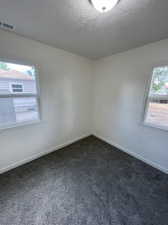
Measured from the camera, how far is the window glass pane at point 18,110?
1.81 meters

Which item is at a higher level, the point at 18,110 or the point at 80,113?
the point at 18,110

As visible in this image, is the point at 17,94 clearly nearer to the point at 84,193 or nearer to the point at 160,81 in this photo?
the point at 84,193

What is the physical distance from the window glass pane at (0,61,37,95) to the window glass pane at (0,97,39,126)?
0.53 feet

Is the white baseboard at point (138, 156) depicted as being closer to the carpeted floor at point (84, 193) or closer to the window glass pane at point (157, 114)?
the carpeted floor at point (84, 193)

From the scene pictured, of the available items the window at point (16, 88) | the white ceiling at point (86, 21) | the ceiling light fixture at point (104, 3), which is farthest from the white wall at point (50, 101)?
the ceiling light fixture at point (104, 3)

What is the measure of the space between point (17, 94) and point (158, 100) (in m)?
2.77

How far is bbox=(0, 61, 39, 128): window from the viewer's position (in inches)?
69.8

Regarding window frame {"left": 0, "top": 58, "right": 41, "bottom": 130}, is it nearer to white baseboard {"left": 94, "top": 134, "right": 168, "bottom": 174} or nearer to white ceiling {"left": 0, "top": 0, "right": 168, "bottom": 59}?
white ceiling {"left": 0, "top": 0, "right": 168, "bottom": 59}

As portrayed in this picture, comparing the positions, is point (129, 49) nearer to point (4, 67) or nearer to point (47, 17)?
point (47, 17)

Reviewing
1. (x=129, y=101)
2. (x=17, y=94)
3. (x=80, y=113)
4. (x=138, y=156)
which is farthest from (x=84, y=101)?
(x=138, y=156)

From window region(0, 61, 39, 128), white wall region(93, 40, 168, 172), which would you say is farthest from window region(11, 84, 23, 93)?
white wall region(93, 40, 168, 172)

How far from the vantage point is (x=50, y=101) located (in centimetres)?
239

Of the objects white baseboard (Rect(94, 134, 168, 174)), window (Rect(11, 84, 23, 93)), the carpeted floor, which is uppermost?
window (Rect(11, 84, 23, 93))

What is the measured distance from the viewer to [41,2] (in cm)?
113
